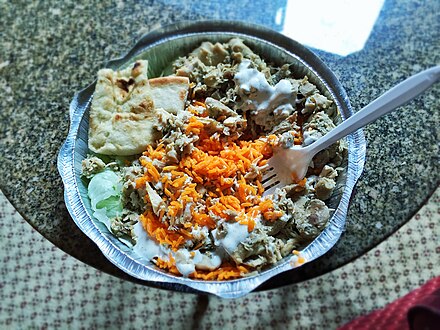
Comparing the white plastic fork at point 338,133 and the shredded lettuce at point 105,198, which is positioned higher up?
the white plastic fork at point 338,133

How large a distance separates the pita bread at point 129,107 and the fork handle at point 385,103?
0.38 m

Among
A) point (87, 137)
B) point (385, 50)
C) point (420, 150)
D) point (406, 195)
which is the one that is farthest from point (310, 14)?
point (87, 137)

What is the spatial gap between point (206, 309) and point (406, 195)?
0.91 meters

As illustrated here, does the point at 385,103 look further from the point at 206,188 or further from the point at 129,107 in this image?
the point at 129,107

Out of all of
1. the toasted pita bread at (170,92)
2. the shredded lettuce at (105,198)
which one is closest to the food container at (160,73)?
the shredded lettuce at (105,198)

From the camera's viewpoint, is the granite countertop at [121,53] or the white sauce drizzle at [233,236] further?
the granite countertop at [121,53]

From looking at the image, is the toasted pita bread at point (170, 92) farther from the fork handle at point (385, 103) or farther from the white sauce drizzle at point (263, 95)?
the fork handle at point (385, 103)

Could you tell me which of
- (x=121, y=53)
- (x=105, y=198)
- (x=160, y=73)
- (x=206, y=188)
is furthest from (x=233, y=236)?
(x=121, y=53)

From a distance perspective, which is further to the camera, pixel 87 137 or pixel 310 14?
pixel 310 14

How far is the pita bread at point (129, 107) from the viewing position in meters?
1.34

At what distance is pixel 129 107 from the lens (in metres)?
1.39

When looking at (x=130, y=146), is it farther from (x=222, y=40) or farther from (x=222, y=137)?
(x=222, y=40)

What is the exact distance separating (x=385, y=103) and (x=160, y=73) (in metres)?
0.64

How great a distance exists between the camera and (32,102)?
5.13 ft
